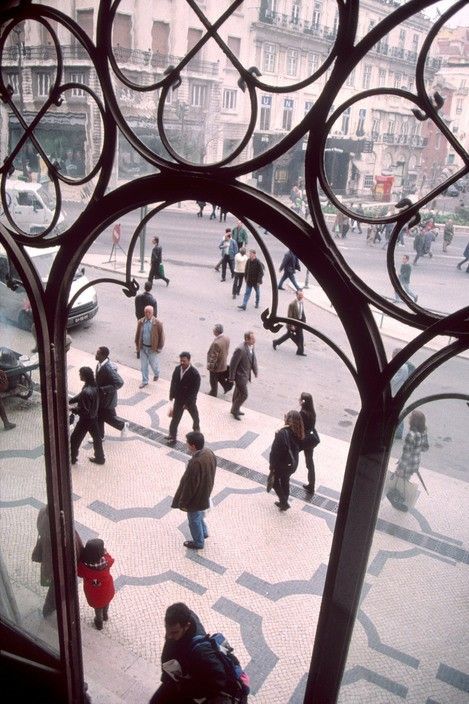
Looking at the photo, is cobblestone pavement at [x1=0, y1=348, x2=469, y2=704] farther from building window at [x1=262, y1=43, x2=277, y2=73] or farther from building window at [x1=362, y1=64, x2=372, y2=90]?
building window at [x1=262, y1=43, x2=277, y2=73]

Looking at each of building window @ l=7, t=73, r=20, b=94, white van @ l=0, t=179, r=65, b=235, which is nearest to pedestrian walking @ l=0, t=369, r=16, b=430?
white van @ l=0, t=179, r=65, b=235

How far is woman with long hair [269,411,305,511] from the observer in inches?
223

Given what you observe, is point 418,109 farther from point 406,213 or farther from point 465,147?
point 406,213

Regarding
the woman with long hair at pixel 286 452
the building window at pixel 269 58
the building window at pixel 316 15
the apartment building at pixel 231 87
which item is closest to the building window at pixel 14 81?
the apartment building at pixel 231 87

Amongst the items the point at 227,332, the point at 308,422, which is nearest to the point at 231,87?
the point at 308,422

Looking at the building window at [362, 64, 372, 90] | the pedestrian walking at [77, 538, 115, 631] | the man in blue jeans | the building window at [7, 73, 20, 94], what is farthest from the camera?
the man in blue jeans

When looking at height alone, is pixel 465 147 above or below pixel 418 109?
below

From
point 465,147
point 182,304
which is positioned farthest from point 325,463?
point 182,304

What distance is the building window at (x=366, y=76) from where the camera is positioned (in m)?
2.01

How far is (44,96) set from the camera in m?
2.62

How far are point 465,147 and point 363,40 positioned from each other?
1.72ft

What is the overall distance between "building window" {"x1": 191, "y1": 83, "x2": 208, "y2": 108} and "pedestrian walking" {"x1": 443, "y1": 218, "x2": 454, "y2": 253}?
1173 mm

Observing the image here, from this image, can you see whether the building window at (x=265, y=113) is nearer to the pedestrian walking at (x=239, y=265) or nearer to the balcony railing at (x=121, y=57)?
the balcony railing at (x=121, y=57)

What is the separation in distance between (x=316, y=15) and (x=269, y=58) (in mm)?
230
